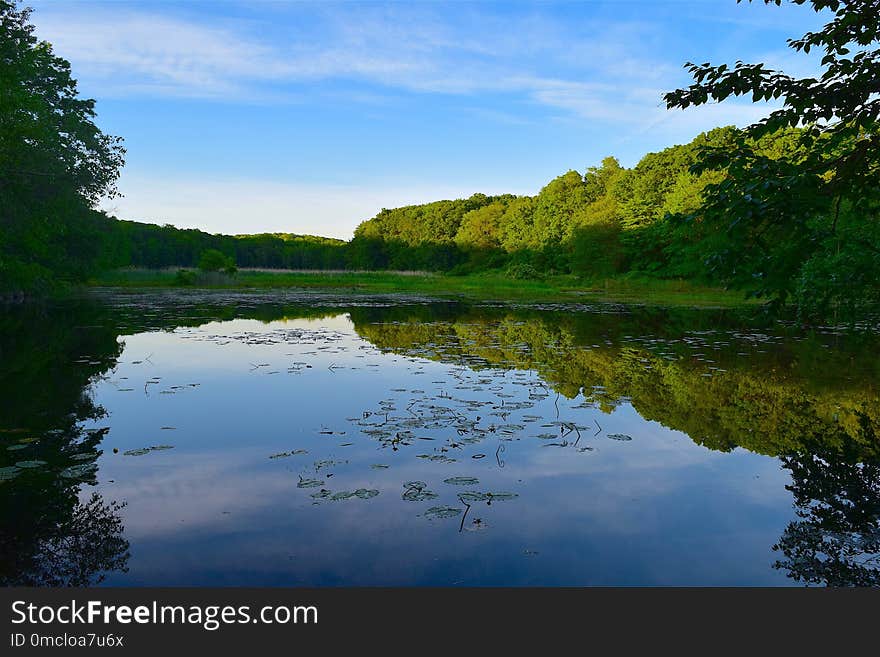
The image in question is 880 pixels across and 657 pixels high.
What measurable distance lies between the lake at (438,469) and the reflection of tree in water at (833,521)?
29 millimetres

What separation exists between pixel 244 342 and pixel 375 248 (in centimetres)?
10348

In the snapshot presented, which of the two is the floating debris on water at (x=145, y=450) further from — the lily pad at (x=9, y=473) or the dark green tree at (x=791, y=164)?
the dark green tree at (x=791, y=164)

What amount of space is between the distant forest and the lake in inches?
89.1

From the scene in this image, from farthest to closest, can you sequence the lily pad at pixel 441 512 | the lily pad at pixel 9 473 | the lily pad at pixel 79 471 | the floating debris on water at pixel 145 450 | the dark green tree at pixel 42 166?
the dark green tree at pixel 42 166, the floating debris on water at pixel 145 450, the lily pad at pixel 79 471, the lily pad at pixel 9 473, the lily pad at pixel 441 512

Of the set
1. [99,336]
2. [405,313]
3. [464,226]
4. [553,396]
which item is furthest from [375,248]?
[553,396]

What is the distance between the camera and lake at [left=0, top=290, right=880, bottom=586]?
4.77m

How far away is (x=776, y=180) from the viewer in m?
6.19

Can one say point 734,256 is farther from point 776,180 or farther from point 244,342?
point 244,342

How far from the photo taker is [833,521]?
18.4 feet

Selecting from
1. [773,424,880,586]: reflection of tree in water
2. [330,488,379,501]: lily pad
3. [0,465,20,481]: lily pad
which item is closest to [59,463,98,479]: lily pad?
[0,465,20,481]: lily pad

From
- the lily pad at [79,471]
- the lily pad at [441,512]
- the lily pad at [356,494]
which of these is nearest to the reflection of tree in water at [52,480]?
the lily pad at [79,471]

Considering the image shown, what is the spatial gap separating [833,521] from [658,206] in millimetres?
58221

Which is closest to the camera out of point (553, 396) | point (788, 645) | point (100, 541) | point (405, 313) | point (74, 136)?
point (788, 645)

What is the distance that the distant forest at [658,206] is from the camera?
22.0 ft
